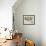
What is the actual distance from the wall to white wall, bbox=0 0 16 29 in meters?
1.37

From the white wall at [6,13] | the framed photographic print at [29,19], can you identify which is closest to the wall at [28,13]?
the framed photographic print at [29,19]

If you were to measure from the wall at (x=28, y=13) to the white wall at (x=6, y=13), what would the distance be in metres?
1.37

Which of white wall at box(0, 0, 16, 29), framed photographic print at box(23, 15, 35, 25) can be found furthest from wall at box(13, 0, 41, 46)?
white wall at box(0, 0, 16, 29)

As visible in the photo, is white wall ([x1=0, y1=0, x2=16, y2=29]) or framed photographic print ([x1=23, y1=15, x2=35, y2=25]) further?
framed photographic print ([x1=23, y1=15, x2=35, y2=25])

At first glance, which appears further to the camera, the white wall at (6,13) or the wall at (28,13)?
the wall at (28,13)

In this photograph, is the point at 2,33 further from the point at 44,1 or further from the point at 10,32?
the point at 44,1

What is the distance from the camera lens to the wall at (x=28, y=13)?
18.3 ft

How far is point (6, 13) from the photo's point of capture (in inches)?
164

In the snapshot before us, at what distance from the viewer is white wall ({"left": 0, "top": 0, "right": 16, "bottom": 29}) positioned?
413 cm

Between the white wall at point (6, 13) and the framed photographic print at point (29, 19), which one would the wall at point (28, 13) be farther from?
the white wall at point (6, 13)

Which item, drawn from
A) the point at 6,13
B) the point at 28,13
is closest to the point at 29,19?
the point at 28,13

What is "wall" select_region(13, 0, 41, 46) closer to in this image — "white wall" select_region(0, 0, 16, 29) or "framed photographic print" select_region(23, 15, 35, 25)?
"framed photographic print" select_region(23, 15, 35, 25)

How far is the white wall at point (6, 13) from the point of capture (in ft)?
13.5

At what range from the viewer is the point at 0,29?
147 inches
